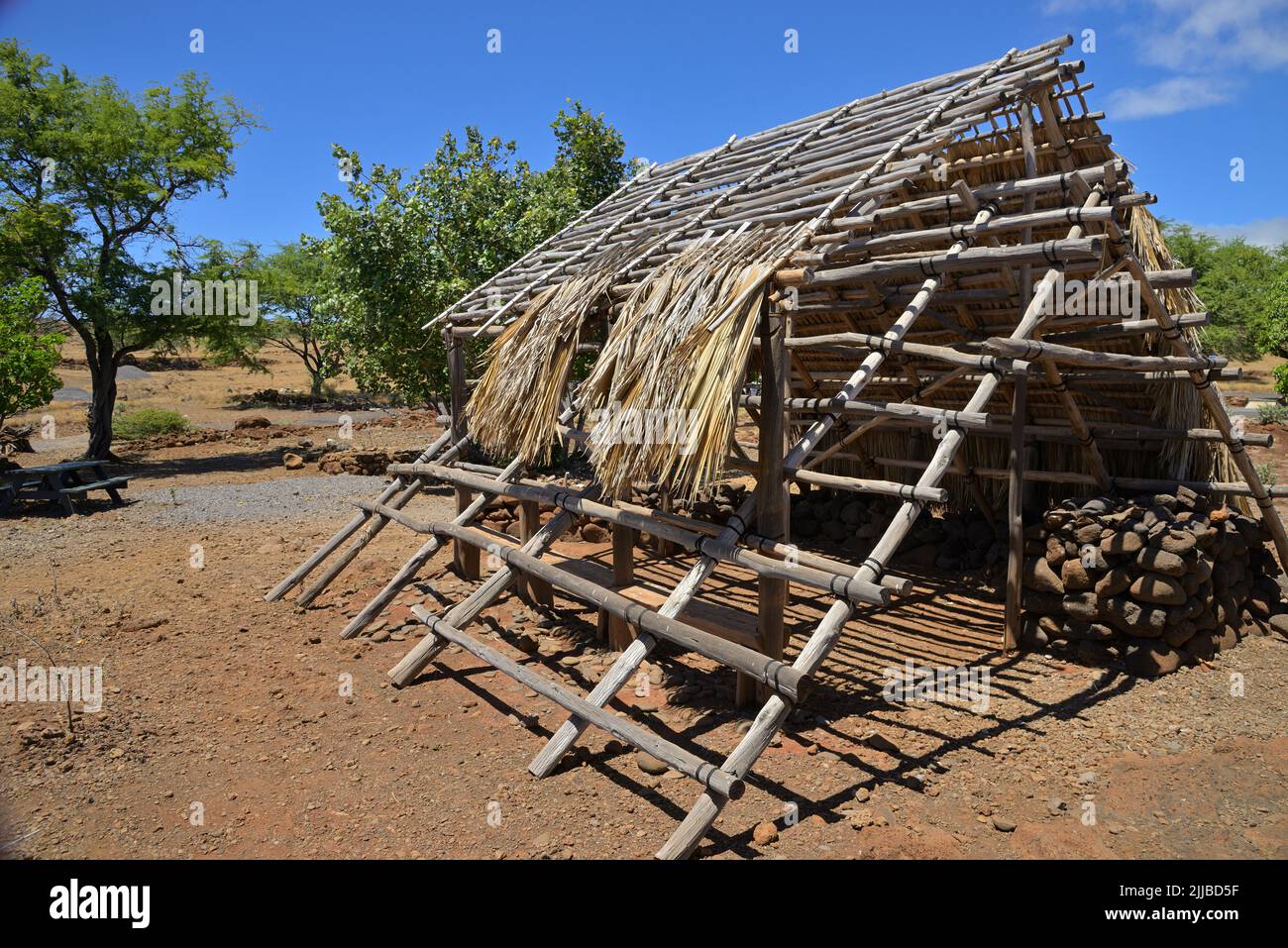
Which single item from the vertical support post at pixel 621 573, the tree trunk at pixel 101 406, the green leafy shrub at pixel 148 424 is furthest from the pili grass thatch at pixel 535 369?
the green leafy shrub at pixel 148 424

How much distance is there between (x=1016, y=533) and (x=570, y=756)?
3.76 meters

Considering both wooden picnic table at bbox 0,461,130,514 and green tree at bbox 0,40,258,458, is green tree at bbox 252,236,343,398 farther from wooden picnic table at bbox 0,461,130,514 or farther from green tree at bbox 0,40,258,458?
wooden picnic table at bbox 0,461,130,514

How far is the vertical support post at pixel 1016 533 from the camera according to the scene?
6238 mm

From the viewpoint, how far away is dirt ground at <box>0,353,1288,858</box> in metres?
4.03

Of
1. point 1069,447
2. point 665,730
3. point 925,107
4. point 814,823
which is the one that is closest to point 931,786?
point 814,823

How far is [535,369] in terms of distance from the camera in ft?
21.3

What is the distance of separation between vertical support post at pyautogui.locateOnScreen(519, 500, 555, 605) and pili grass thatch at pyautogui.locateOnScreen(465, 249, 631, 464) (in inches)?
38.3

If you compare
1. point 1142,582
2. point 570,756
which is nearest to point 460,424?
point 570,756

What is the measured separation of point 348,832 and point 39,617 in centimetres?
488

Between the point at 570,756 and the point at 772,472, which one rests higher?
the point at 772,472

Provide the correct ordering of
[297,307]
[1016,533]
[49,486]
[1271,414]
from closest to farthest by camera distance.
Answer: [1016,533], [49,486], [1271,414], [297,307]

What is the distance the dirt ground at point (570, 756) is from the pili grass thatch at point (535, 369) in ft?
5.59

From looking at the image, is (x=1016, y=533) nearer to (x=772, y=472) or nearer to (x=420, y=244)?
(x=772, y=472)

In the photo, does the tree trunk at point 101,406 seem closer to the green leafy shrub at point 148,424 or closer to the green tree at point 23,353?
the green tree at point 23,353
